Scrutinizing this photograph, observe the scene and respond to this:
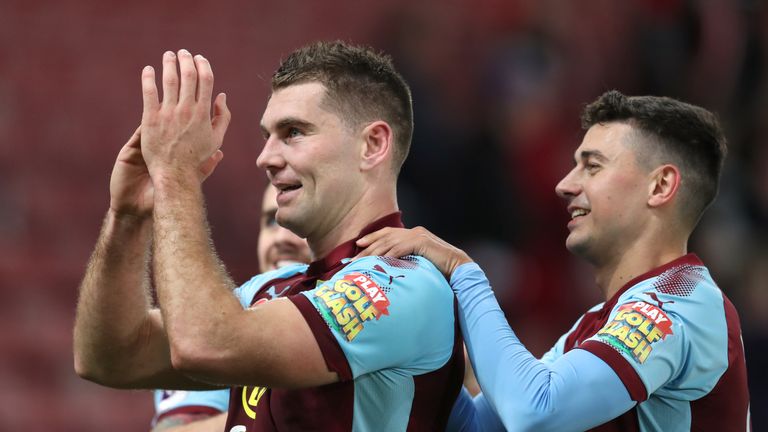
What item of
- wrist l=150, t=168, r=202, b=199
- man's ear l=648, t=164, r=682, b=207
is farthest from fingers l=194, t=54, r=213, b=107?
man's ear l=648, t=164, r=682, b=207

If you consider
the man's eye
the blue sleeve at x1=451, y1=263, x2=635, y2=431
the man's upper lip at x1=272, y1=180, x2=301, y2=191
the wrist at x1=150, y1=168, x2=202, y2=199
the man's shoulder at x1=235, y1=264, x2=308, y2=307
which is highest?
the man's eye

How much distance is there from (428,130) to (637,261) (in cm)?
513

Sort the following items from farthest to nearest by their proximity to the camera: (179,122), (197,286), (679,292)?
(679,292) < (179,122) < (197,286)

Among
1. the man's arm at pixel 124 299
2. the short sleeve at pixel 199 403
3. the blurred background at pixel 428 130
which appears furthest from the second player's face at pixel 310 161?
the blurred background at pixel 428 130

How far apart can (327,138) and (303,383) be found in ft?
2.81

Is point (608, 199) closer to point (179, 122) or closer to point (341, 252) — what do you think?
point (341, 252)

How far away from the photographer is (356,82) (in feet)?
13.3

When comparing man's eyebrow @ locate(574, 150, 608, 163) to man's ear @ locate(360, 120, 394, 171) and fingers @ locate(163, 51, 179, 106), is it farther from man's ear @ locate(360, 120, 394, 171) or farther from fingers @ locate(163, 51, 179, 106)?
fingers @ locate(163, 51, 179, 106)

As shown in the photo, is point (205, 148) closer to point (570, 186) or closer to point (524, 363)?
point (524, 363)

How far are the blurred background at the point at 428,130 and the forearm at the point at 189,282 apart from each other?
222 inches

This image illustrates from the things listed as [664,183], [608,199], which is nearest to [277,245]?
[608,199]

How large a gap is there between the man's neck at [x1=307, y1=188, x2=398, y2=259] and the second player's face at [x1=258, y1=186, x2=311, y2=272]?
57.2 inches

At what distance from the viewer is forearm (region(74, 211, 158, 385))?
416cm

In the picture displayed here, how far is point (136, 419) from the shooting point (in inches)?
352
